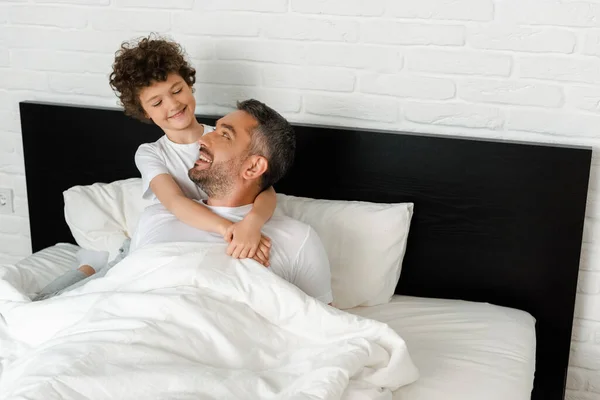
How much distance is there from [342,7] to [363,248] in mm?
680

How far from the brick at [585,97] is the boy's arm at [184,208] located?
97 cm

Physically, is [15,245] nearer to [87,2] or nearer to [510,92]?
[87,2]

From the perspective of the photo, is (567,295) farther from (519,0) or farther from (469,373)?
(519,0)

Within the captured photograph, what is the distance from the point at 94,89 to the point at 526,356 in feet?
5.09

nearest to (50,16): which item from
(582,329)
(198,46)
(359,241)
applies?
(198,46)

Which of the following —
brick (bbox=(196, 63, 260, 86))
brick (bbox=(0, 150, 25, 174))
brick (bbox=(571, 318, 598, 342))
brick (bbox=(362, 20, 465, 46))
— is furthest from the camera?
brick (bbox=(0, 150, 25, 174))

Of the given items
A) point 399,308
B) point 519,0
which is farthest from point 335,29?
point 399,308

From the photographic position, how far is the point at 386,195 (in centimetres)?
236

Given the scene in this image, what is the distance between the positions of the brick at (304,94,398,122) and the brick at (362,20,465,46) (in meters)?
0.17

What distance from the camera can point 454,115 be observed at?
2.31 m

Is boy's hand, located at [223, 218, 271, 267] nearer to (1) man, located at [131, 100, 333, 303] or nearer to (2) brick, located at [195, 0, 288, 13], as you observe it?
(1) man, located at [131, 100, 333, 303]

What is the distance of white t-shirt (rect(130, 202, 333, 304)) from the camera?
2.02 metres

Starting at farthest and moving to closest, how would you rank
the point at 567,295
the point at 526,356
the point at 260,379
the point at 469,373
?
the point at 567,295, the point at 526,356, the point at 469,373, the point at 260,379

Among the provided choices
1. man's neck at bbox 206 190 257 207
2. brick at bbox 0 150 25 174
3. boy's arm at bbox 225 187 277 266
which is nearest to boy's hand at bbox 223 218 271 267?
boy's arm at bbox 225 187 277 266
